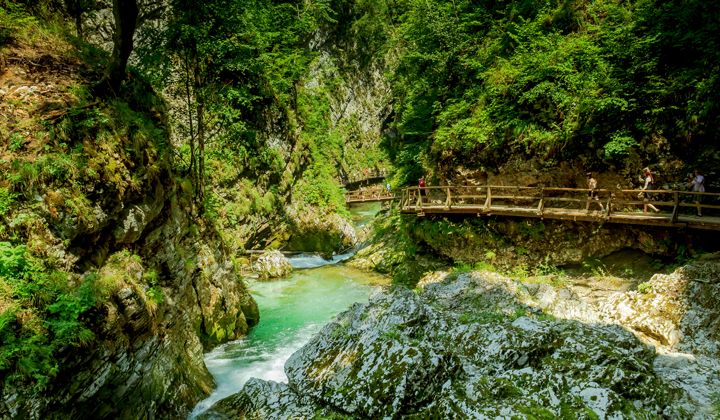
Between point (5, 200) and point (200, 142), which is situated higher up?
point (200, 142)

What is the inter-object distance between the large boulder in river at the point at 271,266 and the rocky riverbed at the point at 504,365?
10.5m

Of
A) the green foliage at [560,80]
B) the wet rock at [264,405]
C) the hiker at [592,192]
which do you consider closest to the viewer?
the wet rock at [264,405]

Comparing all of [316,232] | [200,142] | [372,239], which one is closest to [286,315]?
[200,142]

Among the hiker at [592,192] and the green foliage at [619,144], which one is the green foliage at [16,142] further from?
the green foliage at [619,144]

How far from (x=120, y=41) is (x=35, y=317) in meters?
5.59

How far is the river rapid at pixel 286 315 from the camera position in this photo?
9.70 m

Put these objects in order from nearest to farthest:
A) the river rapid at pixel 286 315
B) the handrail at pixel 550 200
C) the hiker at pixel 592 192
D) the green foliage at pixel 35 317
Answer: the green foliage at pixel 35 317
the river rapid at pixel 286 315
the handrail at pixel 550 200
the hiker at pixel 592 192

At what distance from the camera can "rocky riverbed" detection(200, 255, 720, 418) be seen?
245 inches

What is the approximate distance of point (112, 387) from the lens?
5785 mm

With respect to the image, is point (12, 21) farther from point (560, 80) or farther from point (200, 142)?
point (560, 80)

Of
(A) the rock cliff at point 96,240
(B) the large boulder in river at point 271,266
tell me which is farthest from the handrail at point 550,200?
(A) the rock cliff at point 96,240

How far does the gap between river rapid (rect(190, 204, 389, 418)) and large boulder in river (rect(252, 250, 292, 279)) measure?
45 centimetres

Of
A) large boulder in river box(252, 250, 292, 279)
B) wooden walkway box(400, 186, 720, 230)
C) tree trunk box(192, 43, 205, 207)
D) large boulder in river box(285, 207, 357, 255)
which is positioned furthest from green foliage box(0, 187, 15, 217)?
large boulder in river box(285, 207, 357, 255)

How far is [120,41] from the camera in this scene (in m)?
7.55
